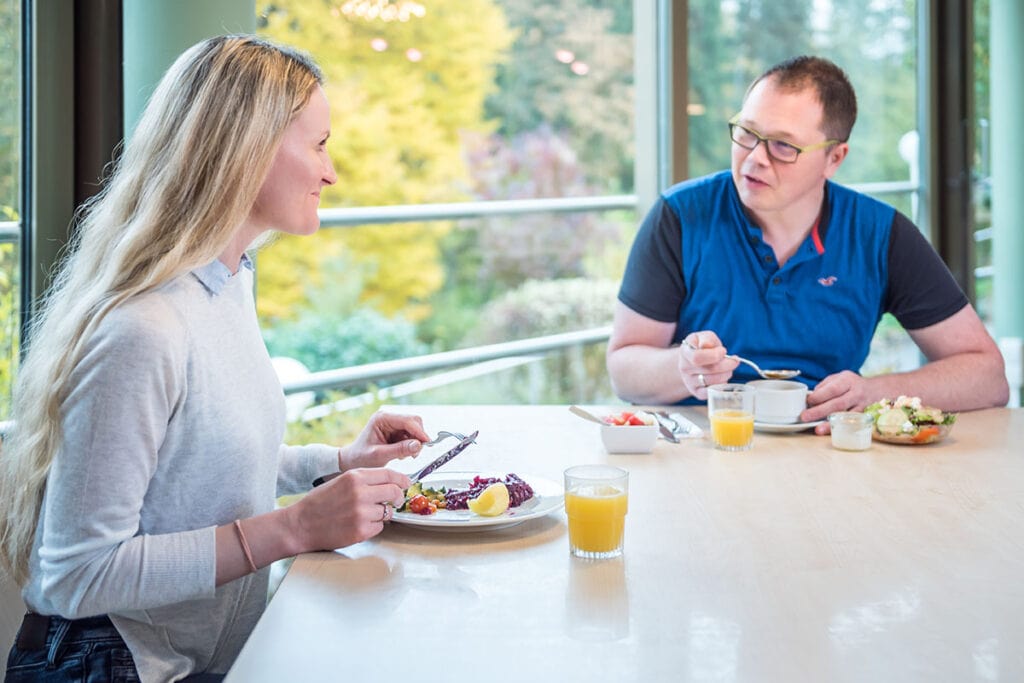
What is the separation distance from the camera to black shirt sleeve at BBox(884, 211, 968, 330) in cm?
238

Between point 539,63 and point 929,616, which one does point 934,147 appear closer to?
point 539,63

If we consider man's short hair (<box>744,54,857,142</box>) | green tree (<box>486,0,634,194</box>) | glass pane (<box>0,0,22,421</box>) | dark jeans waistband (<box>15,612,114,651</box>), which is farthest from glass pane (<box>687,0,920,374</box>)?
dark jeans waistband (<box>15,612,114,651</box>)

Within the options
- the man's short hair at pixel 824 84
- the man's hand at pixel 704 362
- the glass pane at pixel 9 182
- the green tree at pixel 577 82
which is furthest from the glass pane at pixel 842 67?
the glass pane at pixel 9 182

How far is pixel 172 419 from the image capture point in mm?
1289

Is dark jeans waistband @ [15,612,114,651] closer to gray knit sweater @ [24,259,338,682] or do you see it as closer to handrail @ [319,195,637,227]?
gray knit sweater @ [24,259,338,682]

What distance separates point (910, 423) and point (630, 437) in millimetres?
479

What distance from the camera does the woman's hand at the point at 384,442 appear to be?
158 centimetres

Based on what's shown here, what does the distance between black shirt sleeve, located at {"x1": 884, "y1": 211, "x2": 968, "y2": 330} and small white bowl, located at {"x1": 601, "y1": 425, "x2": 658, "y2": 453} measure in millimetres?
908

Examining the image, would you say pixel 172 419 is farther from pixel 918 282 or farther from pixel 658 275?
pixel 918 282

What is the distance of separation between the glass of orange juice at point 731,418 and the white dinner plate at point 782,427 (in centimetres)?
8

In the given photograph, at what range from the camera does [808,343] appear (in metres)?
2.41

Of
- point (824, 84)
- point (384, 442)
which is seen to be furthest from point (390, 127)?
point (384, 442)

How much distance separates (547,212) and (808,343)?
4.88 feet

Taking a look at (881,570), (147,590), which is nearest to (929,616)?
(881,570)
